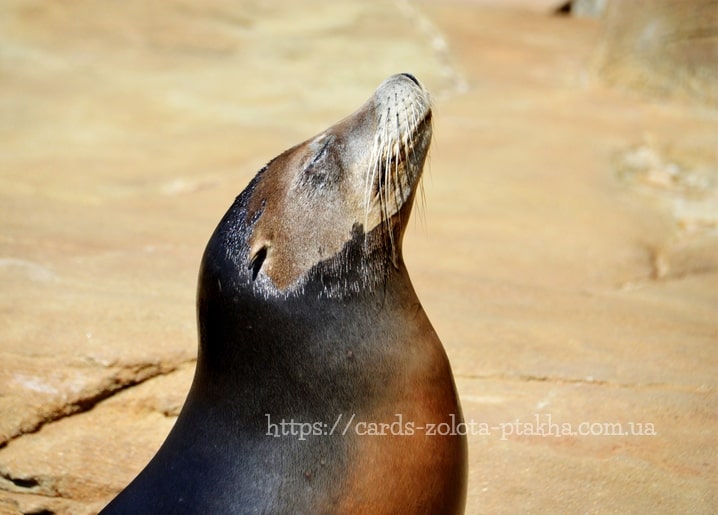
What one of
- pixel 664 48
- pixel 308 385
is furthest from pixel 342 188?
pixel 664 48

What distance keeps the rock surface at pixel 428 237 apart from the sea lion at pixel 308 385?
82cm

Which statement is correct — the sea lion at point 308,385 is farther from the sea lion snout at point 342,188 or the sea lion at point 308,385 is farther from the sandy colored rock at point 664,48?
the sandy colored rock at point 664,48

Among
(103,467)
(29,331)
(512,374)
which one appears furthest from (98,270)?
(512,374)

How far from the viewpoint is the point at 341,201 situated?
7.84 feet

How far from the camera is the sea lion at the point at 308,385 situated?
220 cm

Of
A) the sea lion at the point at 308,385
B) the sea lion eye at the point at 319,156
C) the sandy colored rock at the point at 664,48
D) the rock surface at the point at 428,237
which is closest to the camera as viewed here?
the sea lion at the point at 308,385

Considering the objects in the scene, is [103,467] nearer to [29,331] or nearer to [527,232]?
[29,331]

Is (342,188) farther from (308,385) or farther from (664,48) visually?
(664,48)

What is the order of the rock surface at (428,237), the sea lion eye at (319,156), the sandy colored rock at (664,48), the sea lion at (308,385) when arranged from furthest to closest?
→ 1. the sandy colored rock at (664,48)
2. the rock surface at (428,237)
3. the sea lion eye at (319,156)
4. the sea lion at (308,385)

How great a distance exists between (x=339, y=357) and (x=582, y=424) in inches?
56.0

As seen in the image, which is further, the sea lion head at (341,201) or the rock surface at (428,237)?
the rock surface at (428,237)

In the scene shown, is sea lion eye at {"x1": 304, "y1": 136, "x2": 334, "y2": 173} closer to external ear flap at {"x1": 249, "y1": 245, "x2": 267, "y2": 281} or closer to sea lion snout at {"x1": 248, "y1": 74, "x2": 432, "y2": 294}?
sea lion snout at {"x1": 248, "y1": 74, "x2": 432, "y2": 294}

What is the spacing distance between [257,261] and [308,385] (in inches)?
13.1

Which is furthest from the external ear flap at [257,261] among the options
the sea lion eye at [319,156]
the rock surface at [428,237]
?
the rock surface at [428,237]
